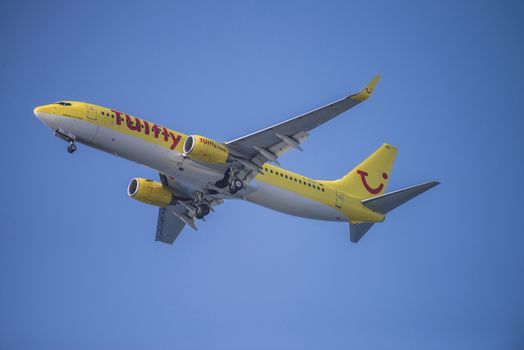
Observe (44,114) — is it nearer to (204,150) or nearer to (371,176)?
(204,150)

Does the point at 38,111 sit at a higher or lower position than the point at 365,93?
lower

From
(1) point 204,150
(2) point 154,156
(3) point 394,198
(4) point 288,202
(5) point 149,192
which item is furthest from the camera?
(5) point 149,192

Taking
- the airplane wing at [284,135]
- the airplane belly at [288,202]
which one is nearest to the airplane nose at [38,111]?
the airplane wing at [284,135]

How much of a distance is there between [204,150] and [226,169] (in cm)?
285

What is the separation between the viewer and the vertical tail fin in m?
50.8

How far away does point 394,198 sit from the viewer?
46938mm

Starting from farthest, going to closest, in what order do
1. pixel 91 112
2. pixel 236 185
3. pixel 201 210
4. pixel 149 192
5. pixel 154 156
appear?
1. pixel 149 192
2. pixel 201 210
3. pixel 236 185
4. pixel 154 156
5. pixel 91 112

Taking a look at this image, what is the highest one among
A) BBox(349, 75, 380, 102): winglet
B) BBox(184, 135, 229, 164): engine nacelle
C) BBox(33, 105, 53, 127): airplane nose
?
BBox(349, 75, 380, 102): winglet

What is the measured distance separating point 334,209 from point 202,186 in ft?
28.9

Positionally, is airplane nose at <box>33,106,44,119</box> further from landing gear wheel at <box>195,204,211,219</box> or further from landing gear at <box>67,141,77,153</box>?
landing gear wheel at <box>195,204,211,219</box>

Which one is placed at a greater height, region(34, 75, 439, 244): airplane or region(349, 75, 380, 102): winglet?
region(349, 75, 380, 102): winglet

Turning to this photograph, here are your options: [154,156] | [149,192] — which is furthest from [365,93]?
[149,192]

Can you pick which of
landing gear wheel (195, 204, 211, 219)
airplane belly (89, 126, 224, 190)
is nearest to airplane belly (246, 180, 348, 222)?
airplane belly (89, 126, 224, 190)

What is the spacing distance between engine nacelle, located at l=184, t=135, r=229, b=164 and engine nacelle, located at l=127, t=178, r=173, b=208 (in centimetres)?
717
